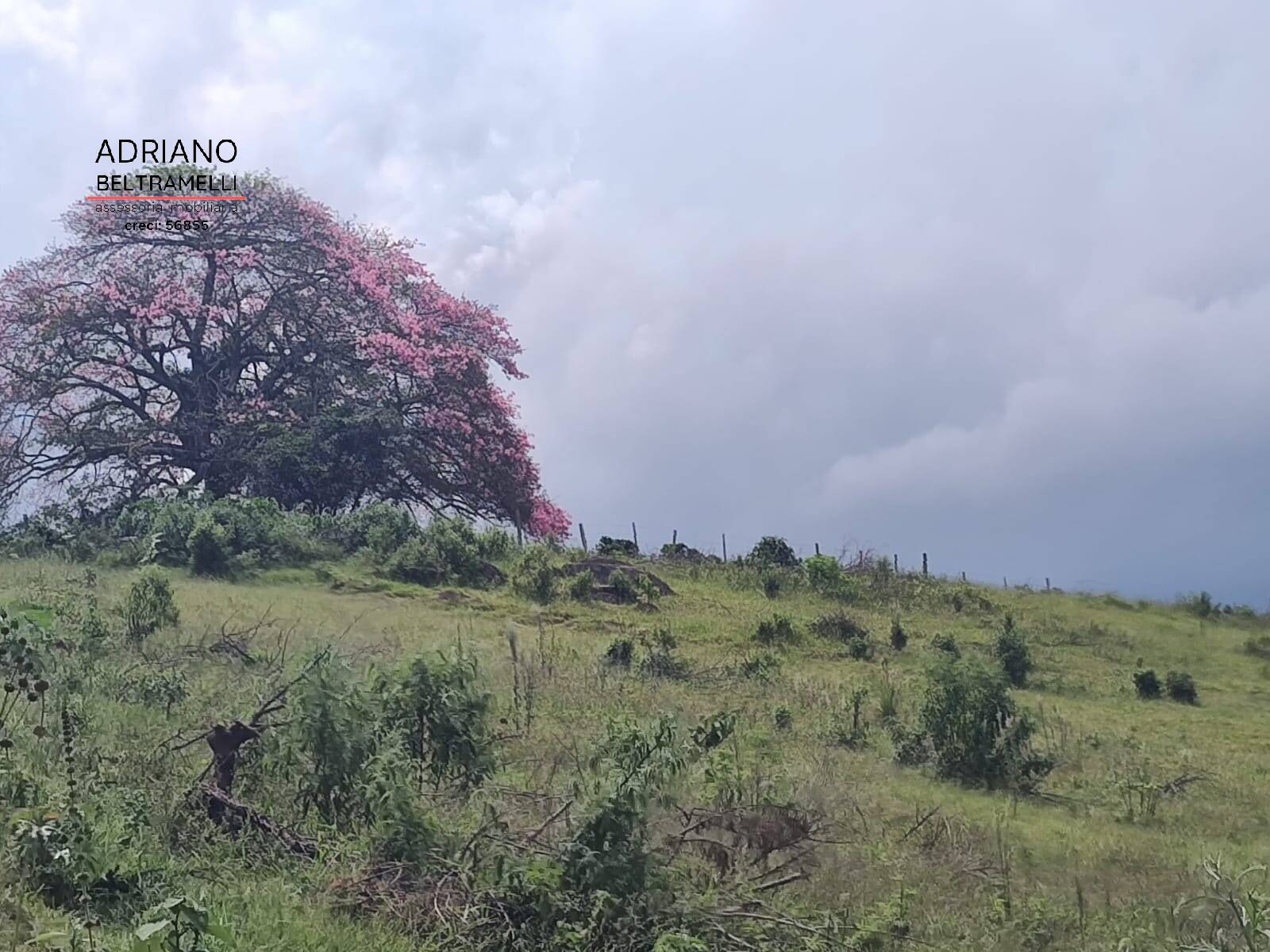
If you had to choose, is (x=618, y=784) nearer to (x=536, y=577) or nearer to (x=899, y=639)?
(x=899, y=639)

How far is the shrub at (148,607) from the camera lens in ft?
34.9

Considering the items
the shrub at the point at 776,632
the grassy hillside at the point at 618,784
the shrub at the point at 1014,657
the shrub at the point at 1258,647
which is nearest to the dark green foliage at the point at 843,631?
the grassy hillside at the point at 618,784

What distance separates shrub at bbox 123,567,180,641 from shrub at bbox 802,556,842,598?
1298cm

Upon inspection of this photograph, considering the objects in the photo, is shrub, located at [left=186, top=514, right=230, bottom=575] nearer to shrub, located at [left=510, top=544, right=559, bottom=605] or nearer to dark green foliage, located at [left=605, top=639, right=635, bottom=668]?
shrub, located at [left=510, top=544, right=559, bottom=605]

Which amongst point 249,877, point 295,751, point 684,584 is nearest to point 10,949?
point 249,877

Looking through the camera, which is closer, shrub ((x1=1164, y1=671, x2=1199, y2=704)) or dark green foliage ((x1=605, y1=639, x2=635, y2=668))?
dark green foliage ((x1=605, y1=639, x2=635, y2=668))

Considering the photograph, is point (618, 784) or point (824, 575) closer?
point (618, 784)

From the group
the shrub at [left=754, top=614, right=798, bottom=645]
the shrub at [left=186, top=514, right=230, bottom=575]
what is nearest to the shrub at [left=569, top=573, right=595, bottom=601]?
the shrub at [left=754, top=614, right=798, bottom=645]

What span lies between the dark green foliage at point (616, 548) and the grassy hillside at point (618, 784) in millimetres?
8827

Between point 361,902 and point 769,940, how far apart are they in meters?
1.82

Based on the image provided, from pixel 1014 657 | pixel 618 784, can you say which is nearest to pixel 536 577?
pixel 1014 657

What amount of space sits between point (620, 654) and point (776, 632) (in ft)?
12.4

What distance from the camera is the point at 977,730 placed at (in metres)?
10.0

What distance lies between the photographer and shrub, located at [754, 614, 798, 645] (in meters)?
16.0
